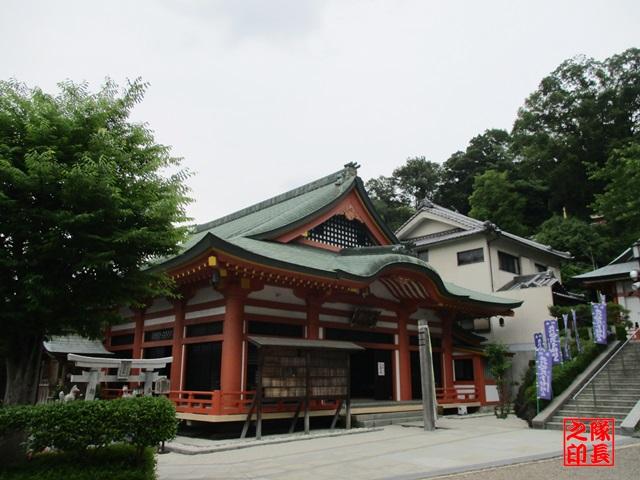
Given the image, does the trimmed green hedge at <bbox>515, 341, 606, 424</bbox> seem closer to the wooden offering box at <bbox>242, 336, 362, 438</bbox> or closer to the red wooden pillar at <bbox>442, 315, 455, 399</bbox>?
the red wooden pillar at <bbox>442, 315, 455, 399</bbox>

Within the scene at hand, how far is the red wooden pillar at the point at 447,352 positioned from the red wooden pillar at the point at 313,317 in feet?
23.5

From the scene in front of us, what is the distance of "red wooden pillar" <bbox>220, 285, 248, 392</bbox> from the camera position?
43.2 ft

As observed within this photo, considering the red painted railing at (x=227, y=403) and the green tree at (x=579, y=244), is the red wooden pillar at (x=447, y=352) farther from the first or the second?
the green tree at (x=579, y=244)

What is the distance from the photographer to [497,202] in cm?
4647

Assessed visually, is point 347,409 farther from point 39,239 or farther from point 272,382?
point 39,239

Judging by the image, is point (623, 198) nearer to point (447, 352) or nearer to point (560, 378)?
point (447, 352)

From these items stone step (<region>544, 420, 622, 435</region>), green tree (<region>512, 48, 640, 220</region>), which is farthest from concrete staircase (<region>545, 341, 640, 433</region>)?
green tree (<region>512, 48, 640, 220</region>)

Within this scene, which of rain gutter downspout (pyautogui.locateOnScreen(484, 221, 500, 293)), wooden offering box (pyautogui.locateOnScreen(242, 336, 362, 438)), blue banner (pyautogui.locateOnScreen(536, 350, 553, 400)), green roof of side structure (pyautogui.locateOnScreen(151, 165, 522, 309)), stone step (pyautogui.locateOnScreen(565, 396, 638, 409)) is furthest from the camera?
rain gutter downspout (pyautogui.locateOnScreen(484, 221, 500, 293))

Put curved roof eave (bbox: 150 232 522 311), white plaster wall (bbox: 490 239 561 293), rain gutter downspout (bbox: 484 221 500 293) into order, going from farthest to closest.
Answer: white plaster wall (bbox: 490 239 561 293), rain gutter downspout (bbox: 484 221 500 293), curved roof eave (bbox: 150 232 522 311)

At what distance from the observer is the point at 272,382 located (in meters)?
12.8

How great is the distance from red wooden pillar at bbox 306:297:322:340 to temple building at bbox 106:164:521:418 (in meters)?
0.03

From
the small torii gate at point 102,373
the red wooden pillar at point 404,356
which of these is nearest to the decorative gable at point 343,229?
the red wooden pillar at point 404,356

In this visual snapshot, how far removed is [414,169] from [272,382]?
53.8 m

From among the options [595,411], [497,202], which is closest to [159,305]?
[595,411]
